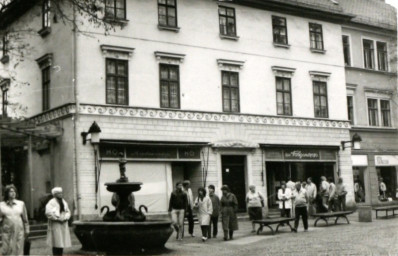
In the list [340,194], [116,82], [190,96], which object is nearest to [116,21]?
[116,82]

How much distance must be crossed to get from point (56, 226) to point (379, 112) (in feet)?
82.5

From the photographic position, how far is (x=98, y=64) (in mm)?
22188

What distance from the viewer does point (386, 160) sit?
1284 inches

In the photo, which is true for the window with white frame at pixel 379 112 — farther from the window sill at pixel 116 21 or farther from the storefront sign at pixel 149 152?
the window sill at pixel 116 21

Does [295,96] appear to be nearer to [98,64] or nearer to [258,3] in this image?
[258,3]

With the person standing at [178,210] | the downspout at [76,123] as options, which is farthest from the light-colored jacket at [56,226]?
the downspout at [76,123]

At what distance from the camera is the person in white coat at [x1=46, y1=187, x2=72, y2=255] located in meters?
12.3

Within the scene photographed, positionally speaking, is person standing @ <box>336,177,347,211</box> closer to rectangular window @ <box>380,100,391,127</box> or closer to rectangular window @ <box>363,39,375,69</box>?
rectangular window @ <box>380,100,391,127</box>

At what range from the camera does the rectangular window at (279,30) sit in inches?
1097

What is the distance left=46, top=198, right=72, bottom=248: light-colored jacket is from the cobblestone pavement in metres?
1.68

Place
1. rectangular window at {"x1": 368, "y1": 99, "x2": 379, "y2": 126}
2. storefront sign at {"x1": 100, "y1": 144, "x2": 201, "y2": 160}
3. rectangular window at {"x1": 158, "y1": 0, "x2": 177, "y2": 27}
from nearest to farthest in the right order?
storefront sign at {"x1": 100, "y1": 144, "x2": 201, "y2": 160}, rectangular window at {"x1": 158, "y1": 0, "x2": 177, "y2": 27}, rectangular window at {"x1": 368, "y1": 99, "x2": 379, "y2": 126}

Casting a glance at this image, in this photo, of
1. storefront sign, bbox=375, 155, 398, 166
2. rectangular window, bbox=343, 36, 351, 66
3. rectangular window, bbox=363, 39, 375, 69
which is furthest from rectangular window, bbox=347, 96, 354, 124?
storefront sign, bbox=375, 155, 398, 166

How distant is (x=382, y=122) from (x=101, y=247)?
24040mm

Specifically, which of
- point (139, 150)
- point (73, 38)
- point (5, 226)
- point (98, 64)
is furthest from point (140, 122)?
point (5, 226)
